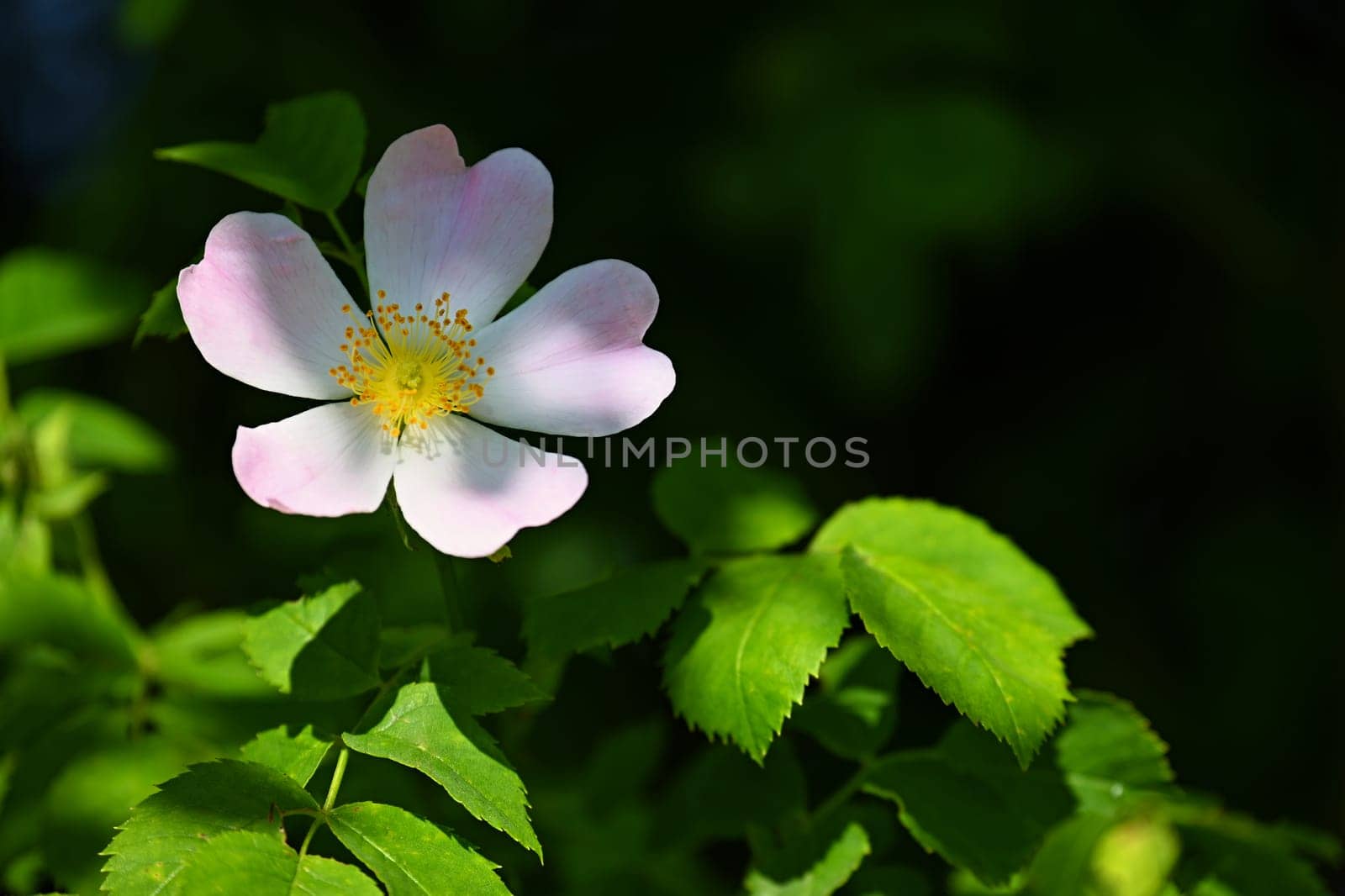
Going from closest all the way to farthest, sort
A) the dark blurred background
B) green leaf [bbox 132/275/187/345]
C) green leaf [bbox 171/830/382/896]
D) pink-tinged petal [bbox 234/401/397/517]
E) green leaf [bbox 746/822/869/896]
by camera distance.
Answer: green leaf [bbox 171/830/382/896], pink-tinged petal [bbox 234/401/397/517], green leaf [bbox 132/275/187/345], green leaf [bbox 746/822/869/896], the dark blurred background

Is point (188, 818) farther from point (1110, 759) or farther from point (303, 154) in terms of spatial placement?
point (1110, 759)

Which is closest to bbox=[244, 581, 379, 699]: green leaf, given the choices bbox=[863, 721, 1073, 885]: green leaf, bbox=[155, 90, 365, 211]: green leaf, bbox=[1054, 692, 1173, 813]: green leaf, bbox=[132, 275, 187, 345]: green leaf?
bbox=[132, 275, 187, 345]: green leaf

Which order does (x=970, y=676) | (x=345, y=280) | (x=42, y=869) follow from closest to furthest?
(x=970, y=676), (x=42, y=869), (x=345, y=280)

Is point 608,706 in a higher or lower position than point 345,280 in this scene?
lower

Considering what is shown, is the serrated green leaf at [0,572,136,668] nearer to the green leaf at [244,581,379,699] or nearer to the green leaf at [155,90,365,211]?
the green leaf at [244,581,379,699]

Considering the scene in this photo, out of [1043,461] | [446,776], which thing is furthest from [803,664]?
[1043,461]

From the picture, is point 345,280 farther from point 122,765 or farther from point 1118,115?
point 1118,115
